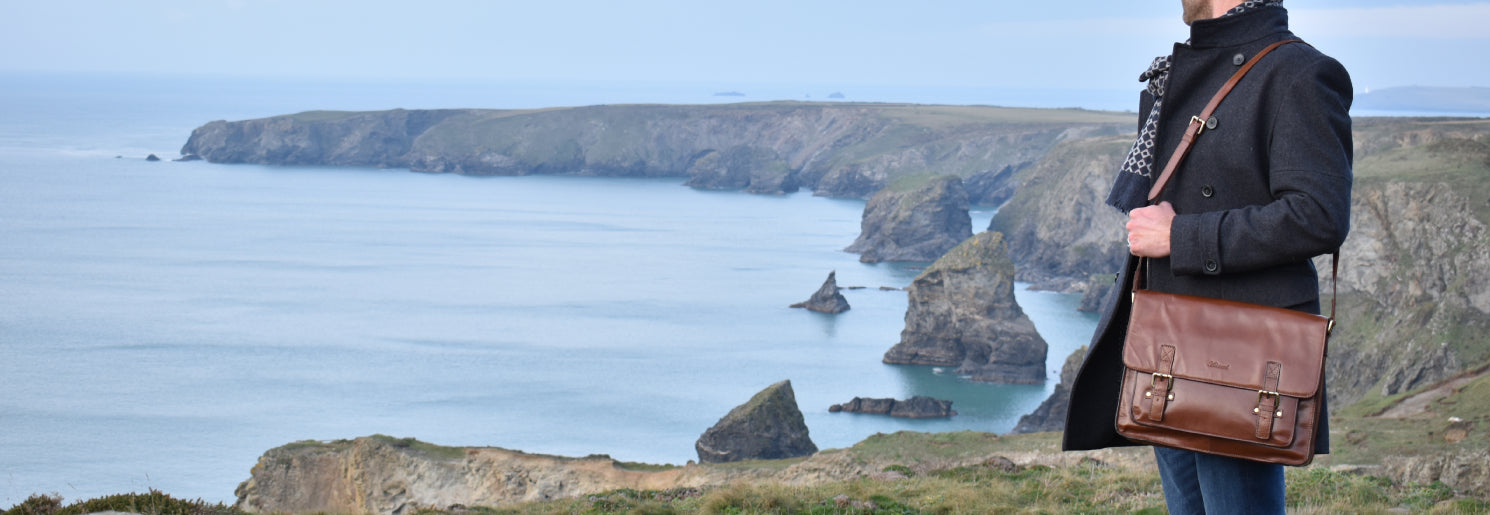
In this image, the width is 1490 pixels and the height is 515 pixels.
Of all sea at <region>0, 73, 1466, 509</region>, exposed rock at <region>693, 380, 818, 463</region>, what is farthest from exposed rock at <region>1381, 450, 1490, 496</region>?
exposed rock at <region>693, 380, 818, 463</region>

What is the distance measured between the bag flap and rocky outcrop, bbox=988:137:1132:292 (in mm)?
123488

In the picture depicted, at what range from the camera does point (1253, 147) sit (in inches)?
126

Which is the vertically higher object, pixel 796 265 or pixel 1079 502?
pixel 1079 502

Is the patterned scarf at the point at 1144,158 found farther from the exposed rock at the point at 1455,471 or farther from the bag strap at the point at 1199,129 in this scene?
the exposed rock at the point at 1455,471

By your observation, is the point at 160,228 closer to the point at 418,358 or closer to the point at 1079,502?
the point at 418,358

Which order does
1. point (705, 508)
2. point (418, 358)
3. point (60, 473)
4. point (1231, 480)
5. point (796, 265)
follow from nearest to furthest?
point (1231, 480) < point (705, 508) < point (60, 473) < point (418, 358) < point (796, 265)

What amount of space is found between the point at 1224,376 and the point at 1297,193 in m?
0.50

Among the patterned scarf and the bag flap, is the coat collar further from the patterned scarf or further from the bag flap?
the bag flap

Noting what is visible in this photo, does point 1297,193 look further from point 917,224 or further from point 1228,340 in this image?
point 917,224

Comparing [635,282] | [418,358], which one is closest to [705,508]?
[418,358]

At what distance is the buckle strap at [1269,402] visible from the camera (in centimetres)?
303

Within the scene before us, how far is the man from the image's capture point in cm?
309

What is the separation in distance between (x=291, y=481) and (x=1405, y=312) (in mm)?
59696

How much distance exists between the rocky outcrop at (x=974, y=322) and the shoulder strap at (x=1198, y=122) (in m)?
82.4
